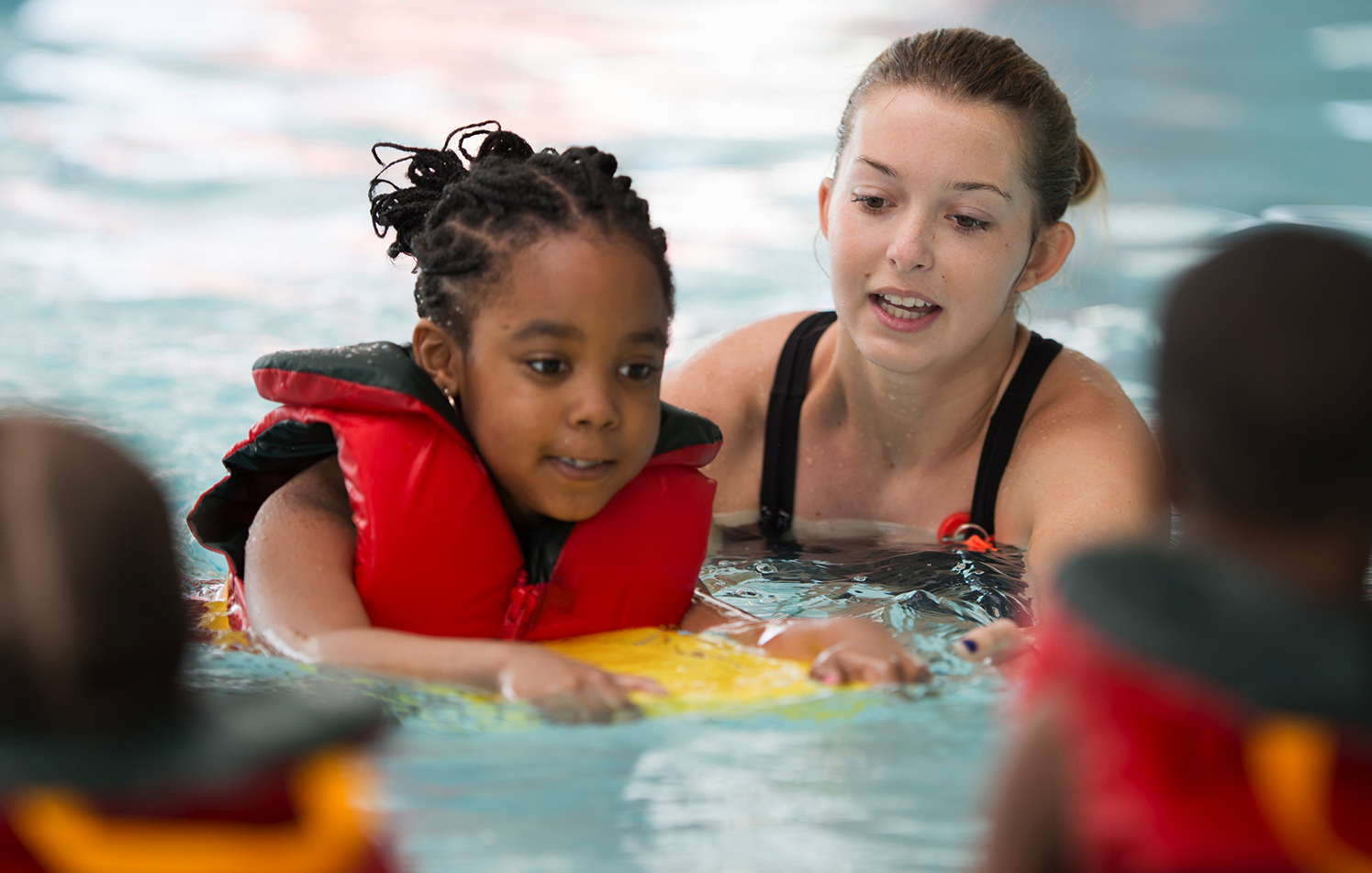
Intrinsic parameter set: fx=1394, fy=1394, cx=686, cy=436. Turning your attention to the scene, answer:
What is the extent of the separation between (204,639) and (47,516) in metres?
1.58

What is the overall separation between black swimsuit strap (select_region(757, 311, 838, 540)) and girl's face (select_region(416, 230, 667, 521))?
1.48m

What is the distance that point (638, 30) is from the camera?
10672mm

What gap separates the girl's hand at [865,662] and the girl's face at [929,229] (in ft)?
3.78

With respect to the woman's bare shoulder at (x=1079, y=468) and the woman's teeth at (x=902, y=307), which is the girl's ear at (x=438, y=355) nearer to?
the woman's teeth at (x=902, y=307)

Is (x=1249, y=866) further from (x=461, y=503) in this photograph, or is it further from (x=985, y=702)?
(x=461, y=503)

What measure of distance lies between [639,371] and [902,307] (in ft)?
3.74

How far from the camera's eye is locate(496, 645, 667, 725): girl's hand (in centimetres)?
220

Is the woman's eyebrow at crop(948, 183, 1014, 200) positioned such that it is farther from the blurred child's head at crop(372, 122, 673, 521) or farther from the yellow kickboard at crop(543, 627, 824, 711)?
the yellow kickboard at crop(543, 627, 824, 711)

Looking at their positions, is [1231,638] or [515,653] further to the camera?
[515,653]

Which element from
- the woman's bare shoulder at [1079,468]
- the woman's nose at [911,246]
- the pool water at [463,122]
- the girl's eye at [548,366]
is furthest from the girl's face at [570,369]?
the pool water at [463,122]

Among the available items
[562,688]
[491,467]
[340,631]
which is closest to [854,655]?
[562,688]

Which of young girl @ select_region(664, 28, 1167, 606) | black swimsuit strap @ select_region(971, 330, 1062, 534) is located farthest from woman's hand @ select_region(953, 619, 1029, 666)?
black swimsuit strap @ select_region(971, 330, 1062, 534)

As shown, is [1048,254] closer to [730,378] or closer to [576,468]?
[730,378]

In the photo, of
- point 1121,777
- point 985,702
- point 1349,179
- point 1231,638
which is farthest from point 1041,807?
point 1349,179
